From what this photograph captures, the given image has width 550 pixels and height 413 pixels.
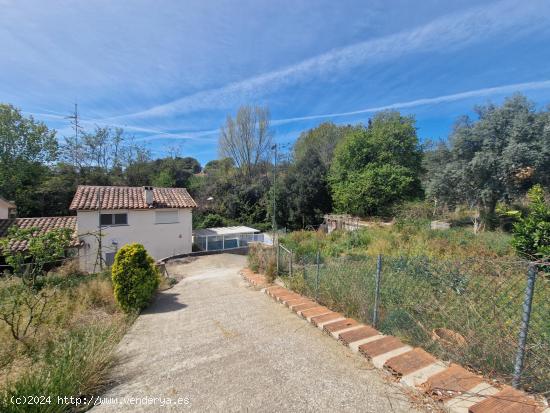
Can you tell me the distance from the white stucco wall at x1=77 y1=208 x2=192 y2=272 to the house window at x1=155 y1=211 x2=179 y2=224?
0.18 m

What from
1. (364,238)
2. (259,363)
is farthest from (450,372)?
(364,238)

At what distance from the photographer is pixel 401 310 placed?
11.5 feet

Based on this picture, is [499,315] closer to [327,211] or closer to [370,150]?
[370,150]

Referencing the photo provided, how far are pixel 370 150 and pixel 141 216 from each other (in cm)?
1710

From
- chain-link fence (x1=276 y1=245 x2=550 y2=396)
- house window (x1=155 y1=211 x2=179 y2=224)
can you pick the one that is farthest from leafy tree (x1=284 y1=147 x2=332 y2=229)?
chain-link fence (x1=276 y1=245 x2=550 y2=396)

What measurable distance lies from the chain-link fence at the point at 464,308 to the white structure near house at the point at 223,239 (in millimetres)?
12862

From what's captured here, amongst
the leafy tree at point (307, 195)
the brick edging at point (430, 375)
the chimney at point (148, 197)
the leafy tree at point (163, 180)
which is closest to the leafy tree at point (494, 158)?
the leafy tree at point (307, 195)

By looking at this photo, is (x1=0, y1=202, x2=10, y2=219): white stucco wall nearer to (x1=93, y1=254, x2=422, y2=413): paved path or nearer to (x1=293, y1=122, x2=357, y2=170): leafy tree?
(x1=93, y1=254, x2=422, y2=413): paved path

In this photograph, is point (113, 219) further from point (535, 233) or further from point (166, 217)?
point (535, 233)

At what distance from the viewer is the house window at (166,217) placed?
51.3 ft

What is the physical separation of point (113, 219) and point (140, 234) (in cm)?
165

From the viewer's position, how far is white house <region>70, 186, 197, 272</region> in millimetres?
13586

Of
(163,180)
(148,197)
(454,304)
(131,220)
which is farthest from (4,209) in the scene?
(454,304)

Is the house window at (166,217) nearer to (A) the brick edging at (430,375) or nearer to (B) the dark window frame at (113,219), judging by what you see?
(B) the dark window frame at (113,219)
